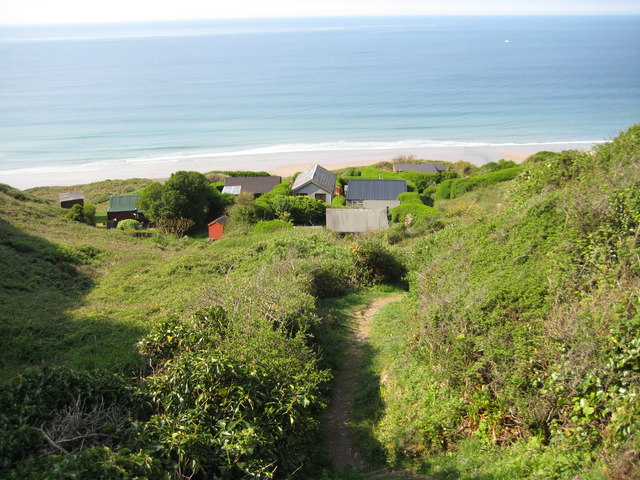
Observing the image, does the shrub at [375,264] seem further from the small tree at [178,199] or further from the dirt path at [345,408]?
the small tree at [178,199]

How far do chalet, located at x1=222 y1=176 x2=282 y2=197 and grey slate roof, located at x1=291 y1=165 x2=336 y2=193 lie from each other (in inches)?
72.4

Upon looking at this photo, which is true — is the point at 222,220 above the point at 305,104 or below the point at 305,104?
below

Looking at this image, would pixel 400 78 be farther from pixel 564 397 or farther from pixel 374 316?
pixel 564 397

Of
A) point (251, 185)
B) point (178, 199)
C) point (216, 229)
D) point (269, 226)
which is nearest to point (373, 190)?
point (251, 185)

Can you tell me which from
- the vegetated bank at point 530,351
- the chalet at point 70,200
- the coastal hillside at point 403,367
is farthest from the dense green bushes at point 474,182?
the chalet at point 70,200

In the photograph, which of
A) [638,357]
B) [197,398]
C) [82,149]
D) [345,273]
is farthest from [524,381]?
[82,149]

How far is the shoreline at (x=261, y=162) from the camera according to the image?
2078 inches

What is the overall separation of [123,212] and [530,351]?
33092 millimetres

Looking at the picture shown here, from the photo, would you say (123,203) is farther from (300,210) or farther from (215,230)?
(300,210)

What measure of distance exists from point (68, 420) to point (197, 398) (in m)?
Result: 1.59

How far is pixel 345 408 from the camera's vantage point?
31.1 feet

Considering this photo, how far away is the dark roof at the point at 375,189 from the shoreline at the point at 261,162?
15.0m

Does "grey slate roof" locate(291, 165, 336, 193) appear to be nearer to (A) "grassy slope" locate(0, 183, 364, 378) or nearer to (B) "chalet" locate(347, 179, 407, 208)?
(B) "chalet" locate(347, 179, 407, 208)

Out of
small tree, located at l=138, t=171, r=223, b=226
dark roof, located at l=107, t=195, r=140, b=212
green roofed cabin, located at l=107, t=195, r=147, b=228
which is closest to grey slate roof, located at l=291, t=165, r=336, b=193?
small tree, located at l=138, t=171, r=223, b=226
